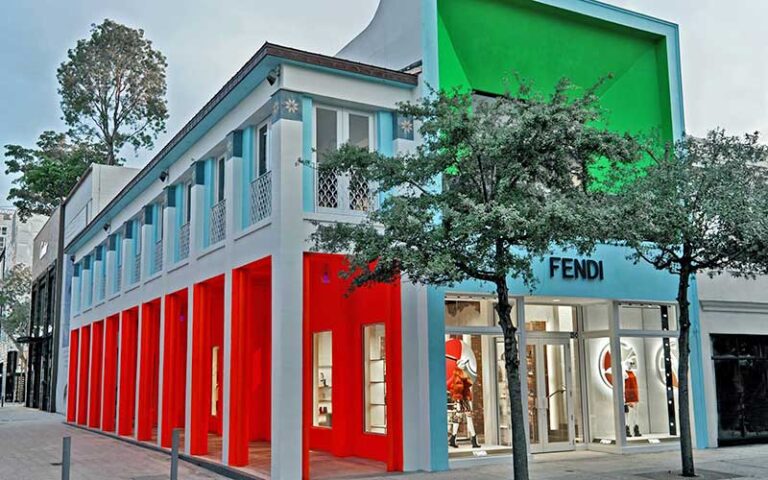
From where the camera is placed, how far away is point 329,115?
44.5ft

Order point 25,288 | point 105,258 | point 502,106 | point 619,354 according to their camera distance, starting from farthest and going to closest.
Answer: point 25,288
point 105,258
point 619,354
point 502,106

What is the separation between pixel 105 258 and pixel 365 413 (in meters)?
14.1

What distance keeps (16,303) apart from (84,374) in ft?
111

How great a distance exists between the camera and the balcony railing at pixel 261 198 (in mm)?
13297

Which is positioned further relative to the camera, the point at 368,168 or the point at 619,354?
the point at 619,354

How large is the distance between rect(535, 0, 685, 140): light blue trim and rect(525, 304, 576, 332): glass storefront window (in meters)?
4.52

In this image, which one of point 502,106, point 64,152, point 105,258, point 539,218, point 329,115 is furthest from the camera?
point 64,152

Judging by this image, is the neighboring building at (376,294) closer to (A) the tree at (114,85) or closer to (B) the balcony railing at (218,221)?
(B) the balcony railing at (218,221)

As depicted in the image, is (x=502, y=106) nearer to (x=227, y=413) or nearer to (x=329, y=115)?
Result: (x=329, y=115)

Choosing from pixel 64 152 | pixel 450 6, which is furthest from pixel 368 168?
pixel 64 152

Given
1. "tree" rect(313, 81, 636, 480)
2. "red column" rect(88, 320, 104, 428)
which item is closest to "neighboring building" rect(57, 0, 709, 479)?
"tree" rect(313, 81, 636, 480)

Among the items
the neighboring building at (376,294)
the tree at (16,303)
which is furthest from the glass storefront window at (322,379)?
the tree at (16,303)

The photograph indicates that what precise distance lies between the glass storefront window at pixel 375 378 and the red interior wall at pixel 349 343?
0.42ft

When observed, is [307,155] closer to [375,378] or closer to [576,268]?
[375,378]
